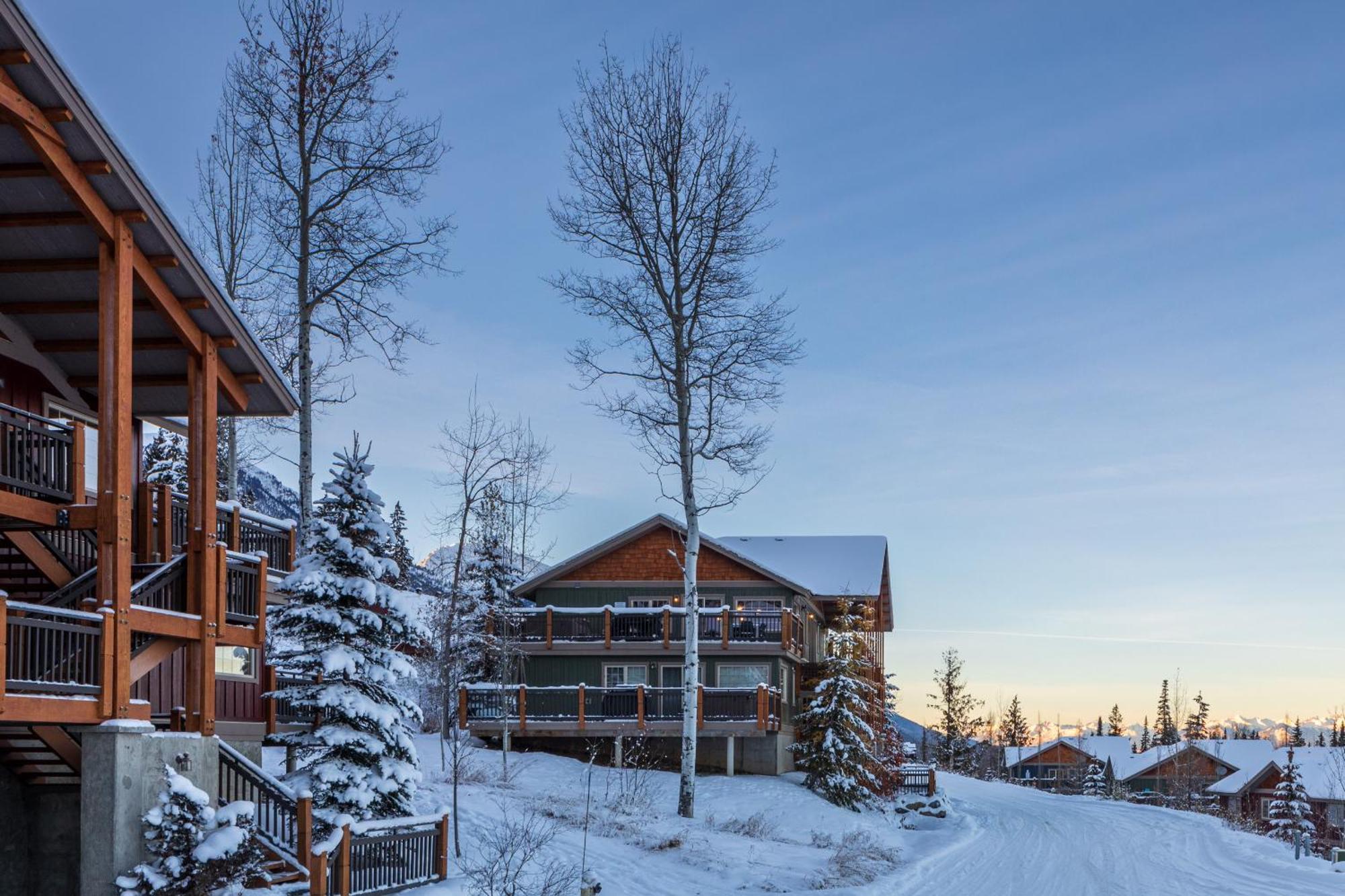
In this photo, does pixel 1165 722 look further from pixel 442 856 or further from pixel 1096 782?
pixel 442 856

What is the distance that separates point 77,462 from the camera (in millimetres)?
13938

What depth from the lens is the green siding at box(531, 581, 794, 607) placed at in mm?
38938

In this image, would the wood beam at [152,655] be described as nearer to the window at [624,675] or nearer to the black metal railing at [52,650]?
the black metal railing at [52,650]

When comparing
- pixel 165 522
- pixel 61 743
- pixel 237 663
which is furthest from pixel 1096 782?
pixel 61 743

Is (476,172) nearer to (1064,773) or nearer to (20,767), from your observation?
(20,767)

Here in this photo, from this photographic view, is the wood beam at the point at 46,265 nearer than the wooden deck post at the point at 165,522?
Yes

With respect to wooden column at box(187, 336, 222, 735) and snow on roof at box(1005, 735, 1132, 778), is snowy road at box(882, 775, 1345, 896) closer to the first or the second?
wooden column at box(187, 336, 222, 735)

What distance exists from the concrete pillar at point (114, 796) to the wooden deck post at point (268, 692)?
801cm

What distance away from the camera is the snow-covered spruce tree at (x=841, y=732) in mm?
33750

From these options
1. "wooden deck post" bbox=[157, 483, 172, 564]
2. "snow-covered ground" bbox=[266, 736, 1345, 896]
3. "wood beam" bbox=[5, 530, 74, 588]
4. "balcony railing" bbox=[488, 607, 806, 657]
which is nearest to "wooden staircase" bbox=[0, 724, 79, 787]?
"wood beam" bbox=[5, 530, 74, 588]

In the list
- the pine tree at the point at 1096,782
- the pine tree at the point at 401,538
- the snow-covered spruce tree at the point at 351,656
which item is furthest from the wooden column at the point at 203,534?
the pine tree at the point at 1096,782

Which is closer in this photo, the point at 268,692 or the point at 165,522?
the point at 165,522

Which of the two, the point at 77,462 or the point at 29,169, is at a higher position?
the point at 29,169

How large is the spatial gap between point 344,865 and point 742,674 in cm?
2284
